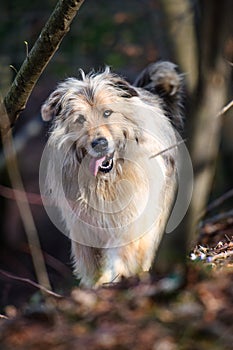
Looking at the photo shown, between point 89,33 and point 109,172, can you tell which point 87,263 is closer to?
point 109,172

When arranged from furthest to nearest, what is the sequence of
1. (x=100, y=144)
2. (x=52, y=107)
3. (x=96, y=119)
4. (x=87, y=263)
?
(x=87, y=263)
(x=52, y=107)
(x=96, y=119)
(x=100, y=144)

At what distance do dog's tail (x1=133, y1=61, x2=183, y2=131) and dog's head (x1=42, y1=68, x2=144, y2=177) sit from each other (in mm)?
858

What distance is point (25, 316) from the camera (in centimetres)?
336

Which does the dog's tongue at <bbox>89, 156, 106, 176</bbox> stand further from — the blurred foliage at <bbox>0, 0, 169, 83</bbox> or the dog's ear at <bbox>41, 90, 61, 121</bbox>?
the blurred foliage at <bbox>0, 0, 169, 83</bbox>

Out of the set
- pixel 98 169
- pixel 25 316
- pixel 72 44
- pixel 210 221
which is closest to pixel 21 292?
pixel 72 44

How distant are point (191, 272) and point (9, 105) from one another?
206 cm

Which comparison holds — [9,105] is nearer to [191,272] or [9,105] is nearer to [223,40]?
[223,40]

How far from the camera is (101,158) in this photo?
567 cm

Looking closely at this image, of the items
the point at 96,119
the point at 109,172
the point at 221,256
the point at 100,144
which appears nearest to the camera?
the point at 221,256

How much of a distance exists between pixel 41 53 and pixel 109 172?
1.40 meters

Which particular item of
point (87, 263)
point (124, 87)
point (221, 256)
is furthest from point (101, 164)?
point (221, 256)

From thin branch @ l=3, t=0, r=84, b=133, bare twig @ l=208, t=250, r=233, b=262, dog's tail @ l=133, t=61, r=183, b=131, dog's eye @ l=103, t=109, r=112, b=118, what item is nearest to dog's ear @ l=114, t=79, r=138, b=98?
dog's eye @ l=103, t=109, r=112, b=118

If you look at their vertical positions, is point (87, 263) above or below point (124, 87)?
below

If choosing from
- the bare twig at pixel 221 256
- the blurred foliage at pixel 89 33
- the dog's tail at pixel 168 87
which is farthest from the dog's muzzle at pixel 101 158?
the blurred foliage at pixel 89 33
